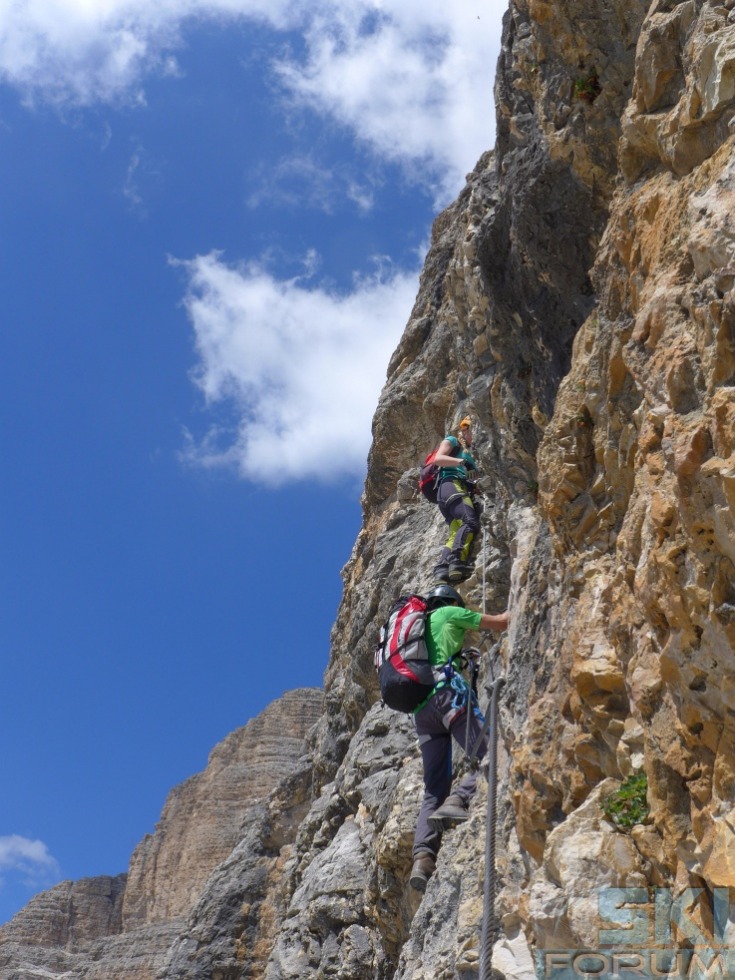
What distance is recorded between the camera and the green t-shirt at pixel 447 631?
8.66 meters

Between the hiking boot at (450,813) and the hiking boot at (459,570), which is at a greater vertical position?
the hiking boot at (459,570)

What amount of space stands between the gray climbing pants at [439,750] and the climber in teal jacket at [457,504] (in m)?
2.65

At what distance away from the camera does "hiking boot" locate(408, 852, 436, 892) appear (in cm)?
789

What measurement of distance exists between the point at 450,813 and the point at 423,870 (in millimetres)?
486

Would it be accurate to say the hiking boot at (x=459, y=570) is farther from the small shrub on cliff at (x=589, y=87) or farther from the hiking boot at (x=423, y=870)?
the small shrub on cliff at (x=589, y=87)

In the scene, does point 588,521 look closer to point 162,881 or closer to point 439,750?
point 439,750

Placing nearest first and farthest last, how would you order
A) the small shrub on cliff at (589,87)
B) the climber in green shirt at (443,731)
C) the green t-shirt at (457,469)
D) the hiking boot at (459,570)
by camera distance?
the small shrub on cliff at (589,87) < the climber in green shirt at (443,731) < the hiking boot at (459,570) < the green t-shirt at (457,469)

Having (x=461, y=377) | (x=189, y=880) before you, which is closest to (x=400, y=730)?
(x=461, y=377)

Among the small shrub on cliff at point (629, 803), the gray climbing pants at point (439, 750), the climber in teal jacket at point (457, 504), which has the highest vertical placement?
the climber in teal jacket at point (457, 504)

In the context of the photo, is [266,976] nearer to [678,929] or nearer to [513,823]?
[513,823]

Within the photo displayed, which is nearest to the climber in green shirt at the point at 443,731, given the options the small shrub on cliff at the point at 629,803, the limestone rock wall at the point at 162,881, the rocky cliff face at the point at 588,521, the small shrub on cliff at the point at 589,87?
the rocky cliff face at the point at 588,521

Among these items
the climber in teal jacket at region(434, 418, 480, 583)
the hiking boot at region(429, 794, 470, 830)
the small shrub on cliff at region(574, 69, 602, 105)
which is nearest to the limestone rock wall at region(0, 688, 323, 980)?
the climber in teal jacket at region(434, 418, 480, 583)

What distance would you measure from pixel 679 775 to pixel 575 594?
1.81 meters

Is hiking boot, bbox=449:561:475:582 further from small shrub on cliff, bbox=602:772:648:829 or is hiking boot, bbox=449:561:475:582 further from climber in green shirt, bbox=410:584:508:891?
small shrub on cliff, bbox=602:772:648:829
